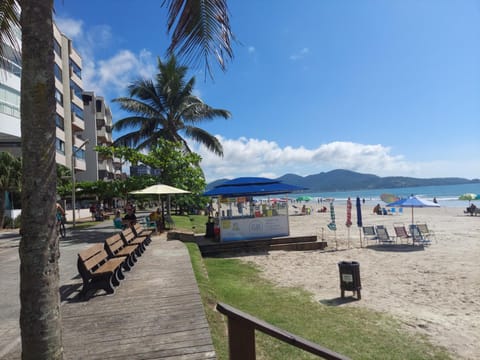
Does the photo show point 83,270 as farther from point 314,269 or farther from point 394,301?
point 314,269

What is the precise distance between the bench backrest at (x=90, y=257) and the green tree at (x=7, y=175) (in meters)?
19.2

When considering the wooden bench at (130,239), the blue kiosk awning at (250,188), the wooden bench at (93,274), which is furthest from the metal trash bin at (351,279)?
the blue kiosk awning at (250,188)

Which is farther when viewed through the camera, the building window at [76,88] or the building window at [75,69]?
the building window at [75,69]

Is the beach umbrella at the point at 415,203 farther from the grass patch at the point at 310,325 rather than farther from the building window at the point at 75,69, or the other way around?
the building window at the point at 75,69

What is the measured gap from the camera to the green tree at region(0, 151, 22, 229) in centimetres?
2134

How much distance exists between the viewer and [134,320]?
4.43 meters

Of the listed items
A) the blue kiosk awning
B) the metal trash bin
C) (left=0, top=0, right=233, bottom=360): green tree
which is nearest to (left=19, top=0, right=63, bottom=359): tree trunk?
(left=0, top=0, right=233, bottom=360): green tree

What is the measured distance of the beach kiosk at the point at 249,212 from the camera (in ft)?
46.7

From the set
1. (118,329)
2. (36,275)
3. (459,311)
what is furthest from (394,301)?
(36,275)

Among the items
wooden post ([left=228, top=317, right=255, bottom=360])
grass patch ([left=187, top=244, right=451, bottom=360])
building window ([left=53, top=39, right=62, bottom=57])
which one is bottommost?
grass patch ([left=187, top=244, right=451, bottom=360])

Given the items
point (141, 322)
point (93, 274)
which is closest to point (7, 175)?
point (93, 274)

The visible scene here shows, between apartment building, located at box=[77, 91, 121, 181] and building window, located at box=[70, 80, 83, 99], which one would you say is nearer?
building window, located at box=[70, 80, 83, 99]

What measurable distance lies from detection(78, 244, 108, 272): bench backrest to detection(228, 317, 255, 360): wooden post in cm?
416

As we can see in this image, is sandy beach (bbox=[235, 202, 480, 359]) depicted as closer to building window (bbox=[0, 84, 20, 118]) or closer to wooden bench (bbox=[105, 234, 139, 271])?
wooden bench (bbox=[105, 234, 139, 271])
